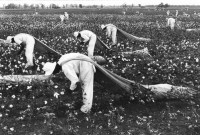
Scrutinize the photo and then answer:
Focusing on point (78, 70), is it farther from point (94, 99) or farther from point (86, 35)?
point (86, 35)

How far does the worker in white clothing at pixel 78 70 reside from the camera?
239 inches

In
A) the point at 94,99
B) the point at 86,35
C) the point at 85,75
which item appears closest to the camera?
the point at 85,75

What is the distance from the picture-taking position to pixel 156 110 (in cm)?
704

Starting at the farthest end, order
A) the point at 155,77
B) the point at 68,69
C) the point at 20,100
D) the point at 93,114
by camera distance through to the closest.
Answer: the point at 155,77 → the point at 20,100 → the point at 93,114 → the point at 68,69

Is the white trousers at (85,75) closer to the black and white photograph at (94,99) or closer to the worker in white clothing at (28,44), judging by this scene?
the black and white photograph at (94,99)

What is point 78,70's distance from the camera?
646 centimetres

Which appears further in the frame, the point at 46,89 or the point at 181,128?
the point at 46,89

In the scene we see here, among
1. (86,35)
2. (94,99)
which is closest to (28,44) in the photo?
(86,35)

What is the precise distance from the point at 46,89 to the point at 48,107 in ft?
3.60

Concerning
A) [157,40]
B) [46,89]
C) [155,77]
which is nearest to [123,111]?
[46,89]

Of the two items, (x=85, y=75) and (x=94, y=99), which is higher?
(x=85, y=75)

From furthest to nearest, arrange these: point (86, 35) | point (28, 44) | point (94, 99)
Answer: point (86, 35) → point (28, 44) → point (94, 99)

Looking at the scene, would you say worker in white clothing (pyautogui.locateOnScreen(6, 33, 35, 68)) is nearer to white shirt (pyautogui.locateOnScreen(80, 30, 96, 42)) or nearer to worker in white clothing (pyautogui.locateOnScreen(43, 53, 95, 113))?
white shirt (pyautogui.locateOnScreen(80, 30, 96, 42))

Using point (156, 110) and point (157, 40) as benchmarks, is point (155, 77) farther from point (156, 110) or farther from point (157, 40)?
point (157, 40)
